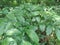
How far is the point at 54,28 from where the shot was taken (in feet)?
4.81

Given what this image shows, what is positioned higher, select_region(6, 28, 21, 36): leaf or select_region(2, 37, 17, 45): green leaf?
select_region(6, 28, 21, 36): leaf

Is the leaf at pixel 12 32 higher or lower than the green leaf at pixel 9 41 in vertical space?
higher

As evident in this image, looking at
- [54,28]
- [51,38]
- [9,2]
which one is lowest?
[9,2]

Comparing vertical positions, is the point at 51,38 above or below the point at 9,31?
below

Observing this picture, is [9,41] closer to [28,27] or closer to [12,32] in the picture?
[12,32]

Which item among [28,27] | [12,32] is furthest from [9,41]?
[28,27]

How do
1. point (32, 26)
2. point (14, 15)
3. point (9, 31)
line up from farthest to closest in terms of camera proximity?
point (14, 15) < point (32, 26) < point (9, 31)

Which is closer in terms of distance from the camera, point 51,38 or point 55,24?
point 55,24

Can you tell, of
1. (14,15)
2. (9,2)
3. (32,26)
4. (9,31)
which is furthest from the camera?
(9,2)

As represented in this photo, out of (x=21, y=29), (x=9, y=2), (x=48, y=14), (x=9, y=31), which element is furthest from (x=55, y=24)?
(x=9, y=2)

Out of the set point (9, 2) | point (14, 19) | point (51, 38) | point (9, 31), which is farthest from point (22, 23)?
point (9, 2)

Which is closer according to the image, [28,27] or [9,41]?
[9,41]

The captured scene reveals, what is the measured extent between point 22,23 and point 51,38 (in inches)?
12.8

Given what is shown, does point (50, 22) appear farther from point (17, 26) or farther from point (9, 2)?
point (9, 2)
